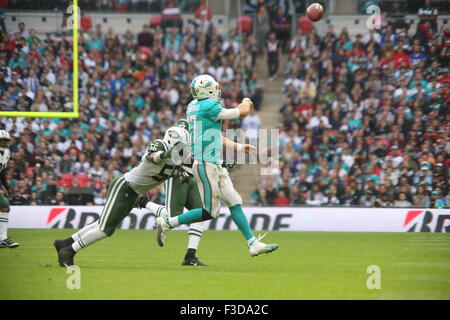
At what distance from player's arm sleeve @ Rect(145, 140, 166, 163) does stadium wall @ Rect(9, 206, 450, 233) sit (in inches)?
301

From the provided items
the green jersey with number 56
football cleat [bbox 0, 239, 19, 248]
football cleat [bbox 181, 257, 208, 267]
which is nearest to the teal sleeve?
the green jersey with number 56

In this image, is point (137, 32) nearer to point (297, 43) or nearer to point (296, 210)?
point (297, 43)

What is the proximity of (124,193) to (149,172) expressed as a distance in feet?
1.32

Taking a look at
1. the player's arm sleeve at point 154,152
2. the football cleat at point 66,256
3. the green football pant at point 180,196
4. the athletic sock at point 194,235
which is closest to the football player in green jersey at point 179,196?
the green football pant at point 180,196

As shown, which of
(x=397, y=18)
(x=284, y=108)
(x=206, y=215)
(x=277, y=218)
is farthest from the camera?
(x=397, y=18)

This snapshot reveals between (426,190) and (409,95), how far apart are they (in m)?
3.17

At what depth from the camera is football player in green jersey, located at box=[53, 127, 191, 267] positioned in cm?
1000

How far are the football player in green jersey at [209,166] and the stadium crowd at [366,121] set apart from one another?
891 centimetres

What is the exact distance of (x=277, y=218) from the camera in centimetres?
1778

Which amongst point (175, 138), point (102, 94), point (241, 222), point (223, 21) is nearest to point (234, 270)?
point (241, 222)

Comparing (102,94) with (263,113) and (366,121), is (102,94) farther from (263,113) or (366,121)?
(366,121)

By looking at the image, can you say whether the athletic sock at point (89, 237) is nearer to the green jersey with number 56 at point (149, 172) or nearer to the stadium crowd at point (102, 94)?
the green jersey with number 56 at point (149, 172)
